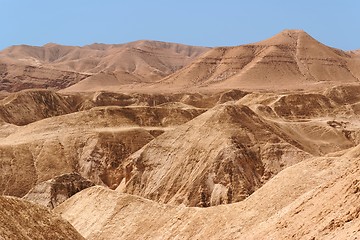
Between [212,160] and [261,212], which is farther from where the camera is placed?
[212,160]

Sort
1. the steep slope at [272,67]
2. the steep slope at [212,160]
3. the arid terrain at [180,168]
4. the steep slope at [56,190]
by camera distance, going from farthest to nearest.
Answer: the steep slope at [272,67] → the steep slope at [212,160] → the steep slope at [56,190] → the arid terrain at [180,168]

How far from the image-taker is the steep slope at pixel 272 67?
127875 mm

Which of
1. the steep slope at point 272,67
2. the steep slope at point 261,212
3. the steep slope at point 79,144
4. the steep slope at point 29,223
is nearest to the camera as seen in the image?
the steep slope at point 261,212

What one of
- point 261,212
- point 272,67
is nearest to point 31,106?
point 261,212

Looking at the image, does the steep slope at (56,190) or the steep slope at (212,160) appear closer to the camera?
the steep slope at (56,190)

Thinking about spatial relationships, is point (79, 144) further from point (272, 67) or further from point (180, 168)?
point (272, 67)

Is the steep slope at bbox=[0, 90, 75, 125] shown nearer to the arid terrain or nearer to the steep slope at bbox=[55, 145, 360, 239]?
the arid terrain

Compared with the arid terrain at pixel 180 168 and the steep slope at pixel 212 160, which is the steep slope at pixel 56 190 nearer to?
the arid terrain at pixel 180 168

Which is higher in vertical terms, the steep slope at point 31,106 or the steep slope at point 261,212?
the steep slope at point 31,106

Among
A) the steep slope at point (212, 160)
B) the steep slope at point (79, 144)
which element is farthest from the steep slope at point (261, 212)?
the steep slope at point (79, 144)

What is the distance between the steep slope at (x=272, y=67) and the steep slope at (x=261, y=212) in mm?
92486

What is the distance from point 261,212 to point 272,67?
11368cm

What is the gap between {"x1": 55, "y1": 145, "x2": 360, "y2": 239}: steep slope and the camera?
1720 cm

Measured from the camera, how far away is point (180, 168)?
136 ft
